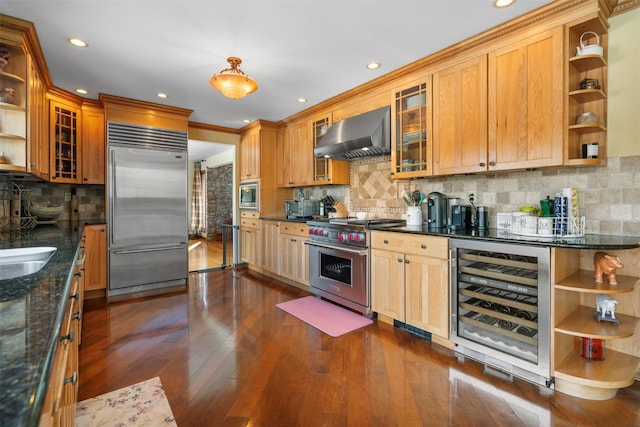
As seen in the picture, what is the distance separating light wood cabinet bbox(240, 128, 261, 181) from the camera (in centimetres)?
522

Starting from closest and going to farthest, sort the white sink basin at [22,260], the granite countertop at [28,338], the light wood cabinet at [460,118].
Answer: the granite countertop at [28,338]
the white sink basin at [22,260]
the light wood cabinet at [460,118]

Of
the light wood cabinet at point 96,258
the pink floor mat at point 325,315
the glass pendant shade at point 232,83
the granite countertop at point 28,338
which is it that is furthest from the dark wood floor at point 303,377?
the glass pendant shade at point 232,83

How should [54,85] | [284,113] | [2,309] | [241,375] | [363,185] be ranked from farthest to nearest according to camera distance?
[284,113] < [363,185] < [54,85] < [241,375] < [2,309]

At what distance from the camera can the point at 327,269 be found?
372 centimetres

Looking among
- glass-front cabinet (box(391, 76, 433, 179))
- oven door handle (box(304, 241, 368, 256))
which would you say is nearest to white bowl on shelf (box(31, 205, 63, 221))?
oven door handle (box(304, 241, 368, 256))

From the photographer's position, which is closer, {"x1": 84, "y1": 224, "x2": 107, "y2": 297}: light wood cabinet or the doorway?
{"x1": 84, "y1": 224, "x2": 107, "y2": 297}: light wood cabinet

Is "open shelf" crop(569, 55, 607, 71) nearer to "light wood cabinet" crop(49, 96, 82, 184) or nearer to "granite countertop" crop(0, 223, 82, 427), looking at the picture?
"granite countertop" crop(0, 223, 82, 427)

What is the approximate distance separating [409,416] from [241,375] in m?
1.13

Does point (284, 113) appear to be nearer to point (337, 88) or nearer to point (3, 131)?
point (337, 88)

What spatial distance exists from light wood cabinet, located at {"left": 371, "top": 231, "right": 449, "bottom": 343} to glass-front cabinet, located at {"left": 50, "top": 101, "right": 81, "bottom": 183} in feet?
12.9

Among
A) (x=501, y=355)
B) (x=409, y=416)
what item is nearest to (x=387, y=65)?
(x=501, y=355)

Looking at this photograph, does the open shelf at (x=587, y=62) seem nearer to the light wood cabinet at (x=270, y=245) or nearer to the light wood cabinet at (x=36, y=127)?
the light wood cabinet at (x=270, y=245)

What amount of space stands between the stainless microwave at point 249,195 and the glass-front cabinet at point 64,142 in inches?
92.3

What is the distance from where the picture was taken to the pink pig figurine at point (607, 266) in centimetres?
197
